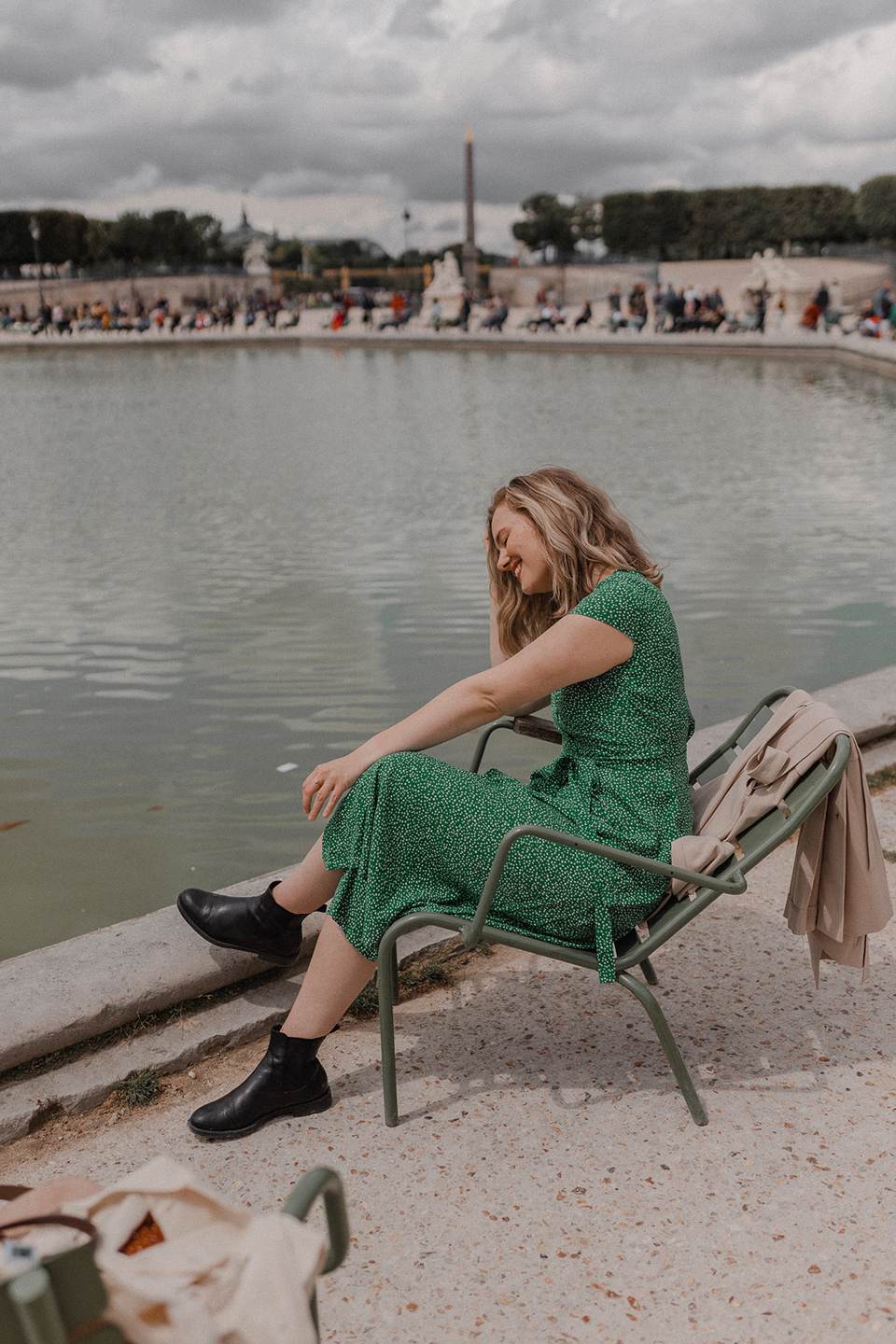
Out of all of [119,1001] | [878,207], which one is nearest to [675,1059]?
[119,1001]

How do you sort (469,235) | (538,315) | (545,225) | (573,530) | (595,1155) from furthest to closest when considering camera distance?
(545,225) < (469,235) < (538,315) < (573,530) < (595,1155)

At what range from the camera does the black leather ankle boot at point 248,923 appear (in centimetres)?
269

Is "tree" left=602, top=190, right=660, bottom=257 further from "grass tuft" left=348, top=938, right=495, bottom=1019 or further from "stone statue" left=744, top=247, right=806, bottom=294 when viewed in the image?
"grass tuft" left=348, top=938, right=495, bottom=1019

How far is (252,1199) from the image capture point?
2.21 m

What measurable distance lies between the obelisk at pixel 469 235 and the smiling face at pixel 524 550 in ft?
173

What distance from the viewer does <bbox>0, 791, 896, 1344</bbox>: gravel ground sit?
1932 mm

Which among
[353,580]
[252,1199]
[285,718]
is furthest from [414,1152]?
[353,580]

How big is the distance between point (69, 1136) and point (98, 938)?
509 mm

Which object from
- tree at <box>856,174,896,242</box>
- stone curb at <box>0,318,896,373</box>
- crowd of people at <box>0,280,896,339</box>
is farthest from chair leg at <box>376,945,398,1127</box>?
tree at <box>856,174,896,242</box>

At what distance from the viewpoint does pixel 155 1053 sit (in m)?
2.59

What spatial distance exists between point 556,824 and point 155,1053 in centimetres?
97

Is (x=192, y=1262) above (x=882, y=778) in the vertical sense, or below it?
above

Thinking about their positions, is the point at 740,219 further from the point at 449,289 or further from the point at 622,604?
the point at 622,604

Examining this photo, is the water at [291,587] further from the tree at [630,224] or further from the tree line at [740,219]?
the tree at [630,224]
